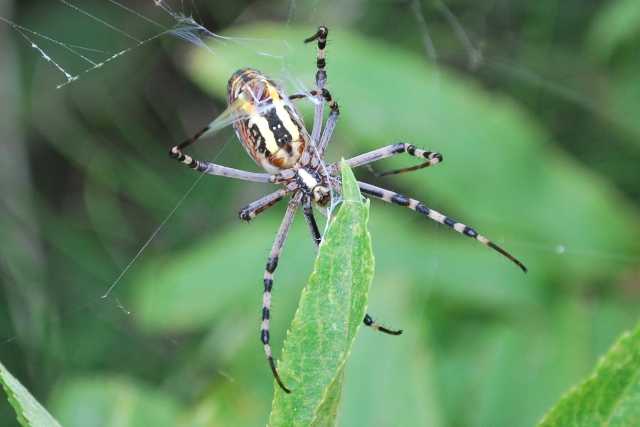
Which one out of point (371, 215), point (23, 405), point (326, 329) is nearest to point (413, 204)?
point (371, 215)

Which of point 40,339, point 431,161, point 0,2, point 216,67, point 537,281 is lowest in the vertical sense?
point 40,339

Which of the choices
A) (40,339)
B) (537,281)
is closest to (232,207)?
(40,339)

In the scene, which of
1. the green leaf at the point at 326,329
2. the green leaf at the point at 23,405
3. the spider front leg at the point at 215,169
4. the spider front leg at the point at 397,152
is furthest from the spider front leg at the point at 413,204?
the green leaf at the point at 23,405

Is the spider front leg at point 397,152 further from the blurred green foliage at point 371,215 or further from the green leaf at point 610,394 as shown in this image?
the green leaf at point 610,394

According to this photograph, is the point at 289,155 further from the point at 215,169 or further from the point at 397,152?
the point at 397,152

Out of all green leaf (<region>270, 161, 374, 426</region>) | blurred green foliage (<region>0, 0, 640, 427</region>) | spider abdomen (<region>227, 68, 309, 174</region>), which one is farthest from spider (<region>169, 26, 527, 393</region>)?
green leaf (<region>270, 161, 374, 426</region>)

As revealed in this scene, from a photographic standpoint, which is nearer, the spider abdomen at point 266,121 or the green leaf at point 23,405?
the green leaf at point 23,405

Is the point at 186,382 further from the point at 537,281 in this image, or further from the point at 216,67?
the point at 537,281
